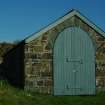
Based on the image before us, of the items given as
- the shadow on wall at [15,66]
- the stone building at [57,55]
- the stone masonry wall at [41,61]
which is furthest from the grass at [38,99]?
the shadow on wall at [15,66]

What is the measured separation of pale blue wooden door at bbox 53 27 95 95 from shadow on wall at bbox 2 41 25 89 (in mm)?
2207

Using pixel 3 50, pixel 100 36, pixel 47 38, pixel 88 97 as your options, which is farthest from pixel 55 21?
pixel 3 50

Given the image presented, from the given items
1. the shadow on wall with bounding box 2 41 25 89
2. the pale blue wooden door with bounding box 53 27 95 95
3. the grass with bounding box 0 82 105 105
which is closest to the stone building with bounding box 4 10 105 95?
the pale blue wooden door with bounding box 53 27 95 95

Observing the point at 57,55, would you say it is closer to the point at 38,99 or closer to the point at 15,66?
the point at 38,99

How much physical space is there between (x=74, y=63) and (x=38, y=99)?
380 cm

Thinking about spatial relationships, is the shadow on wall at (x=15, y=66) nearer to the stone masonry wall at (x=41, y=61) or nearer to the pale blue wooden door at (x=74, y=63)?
the stone masonry wall at (x=41, y=61)

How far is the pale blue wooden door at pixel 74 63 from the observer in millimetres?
24594

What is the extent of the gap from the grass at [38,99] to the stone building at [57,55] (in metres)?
0.97

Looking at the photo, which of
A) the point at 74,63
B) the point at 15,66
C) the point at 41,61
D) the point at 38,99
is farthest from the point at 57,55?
the point at 15,66

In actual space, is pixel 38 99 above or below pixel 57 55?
below

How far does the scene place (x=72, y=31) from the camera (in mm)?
24859

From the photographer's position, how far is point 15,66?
29469mm

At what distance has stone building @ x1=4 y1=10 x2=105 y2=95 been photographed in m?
24.5

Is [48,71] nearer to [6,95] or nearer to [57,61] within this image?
[57,61]
